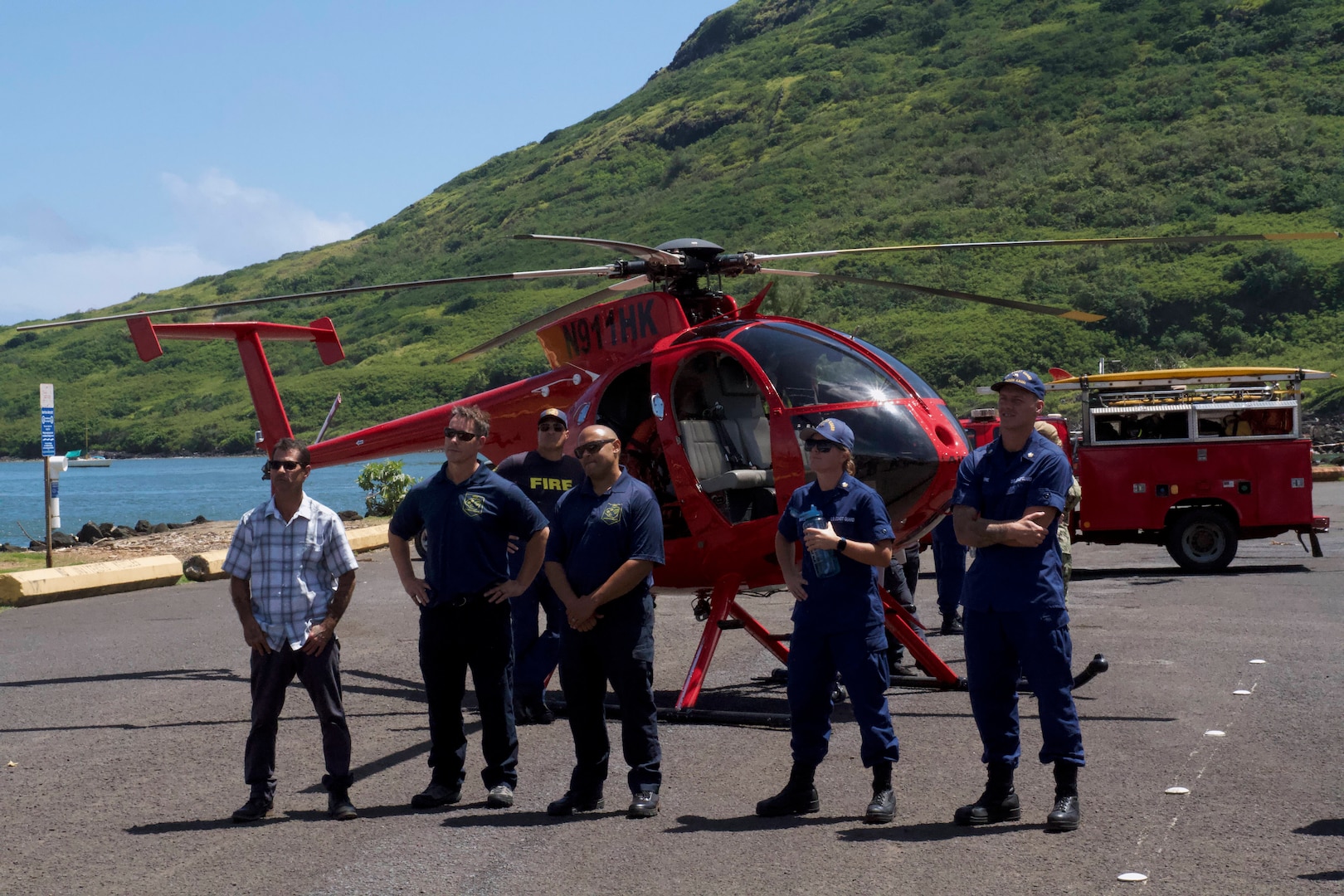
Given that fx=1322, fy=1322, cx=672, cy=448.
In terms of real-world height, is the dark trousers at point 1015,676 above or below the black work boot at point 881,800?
above

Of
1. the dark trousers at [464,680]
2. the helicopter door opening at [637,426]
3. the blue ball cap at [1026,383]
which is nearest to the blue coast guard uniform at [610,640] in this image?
the dark trousers at [464,680]

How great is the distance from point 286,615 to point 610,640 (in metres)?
1.44

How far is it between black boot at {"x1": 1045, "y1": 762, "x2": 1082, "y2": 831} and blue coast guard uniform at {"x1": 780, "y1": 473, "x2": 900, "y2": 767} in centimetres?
67

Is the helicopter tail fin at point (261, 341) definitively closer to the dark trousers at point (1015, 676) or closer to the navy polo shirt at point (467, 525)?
the navy polo shirt at point (467, 525)

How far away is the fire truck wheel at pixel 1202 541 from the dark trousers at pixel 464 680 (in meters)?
12.7

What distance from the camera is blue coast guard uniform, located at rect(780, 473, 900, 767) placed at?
5.73m

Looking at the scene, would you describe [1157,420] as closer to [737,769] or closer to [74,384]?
[737,769]

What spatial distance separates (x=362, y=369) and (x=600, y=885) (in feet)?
421

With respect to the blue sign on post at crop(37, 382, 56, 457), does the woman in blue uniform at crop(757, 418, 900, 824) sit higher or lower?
lower

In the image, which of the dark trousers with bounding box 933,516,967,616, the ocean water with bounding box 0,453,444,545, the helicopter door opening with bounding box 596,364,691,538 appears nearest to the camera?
the helicopter door opening with bounding box 596,364,691,538

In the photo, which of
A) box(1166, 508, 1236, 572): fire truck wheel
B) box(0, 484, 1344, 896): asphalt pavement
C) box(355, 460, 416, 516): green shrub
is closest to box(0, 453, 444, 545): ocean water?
box(355, 460, 416, 516): green shrub

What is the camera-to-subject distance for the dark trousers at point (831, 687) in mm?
5703

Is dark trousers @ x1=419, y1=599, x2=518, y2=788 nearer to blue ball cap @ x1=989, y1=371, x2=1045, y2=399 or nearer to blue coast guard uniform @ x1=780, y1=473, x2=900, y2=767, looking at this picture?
blue coast guard uniform @ x1=780, y1=473, x2=900, y2=767

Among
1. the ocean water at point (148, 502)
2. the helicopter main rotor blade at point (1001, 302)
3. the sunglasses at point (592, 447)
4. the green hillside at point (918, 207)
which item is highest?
the green hillside at point (918, 207)
